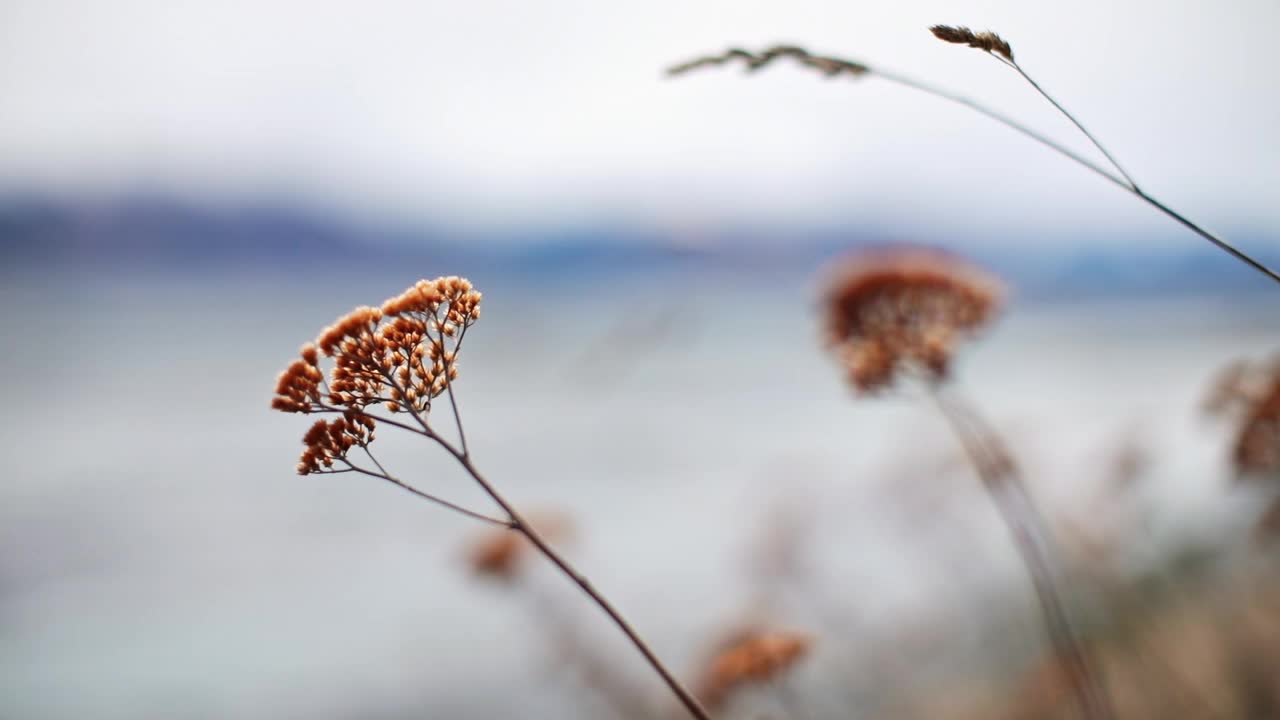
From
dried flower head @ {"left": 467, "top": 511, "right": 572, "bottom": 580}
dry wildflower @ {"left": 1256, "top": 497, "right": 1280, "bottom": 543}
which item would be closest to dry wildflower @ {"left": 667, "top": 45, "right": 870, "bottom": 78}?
dry wildflower @ {"left": 1256, "top": 497, "right": 1280, "bottom": 543}

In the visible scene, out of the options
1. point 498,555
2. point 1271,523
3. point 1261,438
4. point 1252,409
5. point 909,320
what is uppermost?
point 498,555

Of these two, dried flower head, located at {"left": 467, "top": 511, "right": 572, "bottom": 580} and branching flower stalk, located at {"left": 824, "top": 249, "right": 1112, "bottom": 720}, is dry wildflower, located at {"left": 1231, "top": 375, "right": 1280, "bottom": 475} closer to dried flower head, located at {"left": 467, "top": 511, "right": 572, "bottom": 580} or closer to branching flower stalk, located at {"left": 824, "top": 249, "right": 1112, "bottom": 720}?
branching flower stalk, located at {"left": 824, "top": 249, "right": 1112, "bottom": 720}

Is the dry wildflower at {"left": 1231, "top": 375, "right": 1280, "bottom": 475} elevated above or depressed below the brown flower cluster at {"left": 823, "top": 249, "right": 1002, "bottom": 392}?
below

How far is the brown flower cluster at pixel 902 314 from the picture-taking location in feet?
10.7

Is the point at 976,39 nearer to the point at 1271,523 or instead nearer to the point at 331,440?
the point at 331,440

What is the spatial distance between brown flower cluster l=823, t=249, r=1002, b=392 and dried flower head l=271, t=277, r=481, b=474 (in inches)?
79.6

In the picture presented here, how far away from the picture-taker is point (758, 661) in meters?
3.24

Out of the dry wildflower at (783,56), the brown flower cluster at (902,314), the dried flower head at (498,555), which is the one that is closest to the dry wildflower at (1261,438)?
the brown flower cluster at (902,314)

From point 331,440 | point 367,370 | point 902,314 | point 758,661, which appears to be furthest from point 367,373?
point 902,314

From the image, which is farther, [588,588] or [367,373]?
[367,373]

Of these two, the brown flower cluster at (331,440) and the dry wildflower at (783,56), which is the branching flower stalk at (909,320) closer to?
the dry wildflower at (783,56)

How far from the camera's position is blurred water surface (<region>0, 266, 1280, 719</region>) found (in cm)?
931

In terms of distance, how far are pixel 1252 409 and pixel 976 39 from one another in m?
2.68

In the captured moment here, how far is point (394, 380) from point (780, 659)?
2202 millimetres
